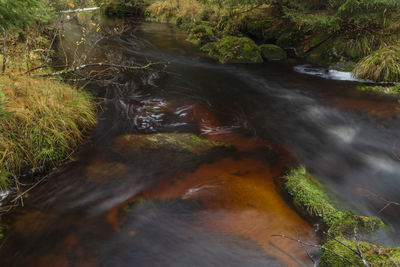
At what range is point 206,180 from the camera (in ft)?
15.1

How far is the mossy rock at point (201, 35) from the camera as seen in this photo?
14.5m

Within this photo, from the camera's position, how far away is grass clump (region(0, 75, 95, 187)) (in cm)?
436

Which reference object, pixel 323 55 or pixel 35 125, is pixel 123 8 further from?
pixel 35 125

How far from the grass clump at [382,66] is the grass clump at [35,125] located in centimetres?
905

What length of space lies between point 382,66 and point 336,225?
7.68 m

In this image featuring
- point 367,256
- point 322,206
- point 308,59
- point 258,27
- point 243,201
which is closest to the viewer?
point 367,256

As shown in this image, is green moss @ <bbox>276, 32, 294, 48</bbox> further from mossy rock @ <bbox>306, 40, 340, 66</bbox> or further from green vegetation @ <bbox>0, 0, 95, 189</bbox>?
green vegetation @ <bbox>0, 0, 95, 189</bbox>

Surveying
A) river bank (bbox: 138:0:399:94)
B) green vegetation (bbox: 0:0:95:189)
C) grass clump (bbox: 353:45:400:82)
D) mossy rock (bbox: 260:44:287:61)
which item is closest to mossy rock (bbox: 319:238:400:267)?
green vegetation (bbox: 0:0:95:189)

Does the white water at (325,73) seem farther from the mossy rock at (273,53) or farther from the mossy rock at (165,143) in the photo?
the mossy rock at (165,143)

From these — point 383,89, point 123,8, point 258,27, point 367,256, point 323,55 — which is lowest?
point 367,256

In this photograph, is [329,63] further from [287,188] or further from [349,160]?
[287,188]

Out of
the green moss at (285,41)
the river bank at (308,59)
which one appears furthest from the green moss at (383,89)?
the green moss at (285,41)

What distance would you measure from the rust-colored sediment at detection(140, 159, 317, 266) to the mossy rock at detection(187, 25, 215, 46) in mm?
10879

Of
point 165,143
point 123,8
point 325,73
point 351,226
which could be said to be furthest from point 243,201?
point 123,8
